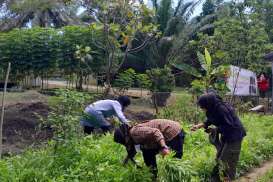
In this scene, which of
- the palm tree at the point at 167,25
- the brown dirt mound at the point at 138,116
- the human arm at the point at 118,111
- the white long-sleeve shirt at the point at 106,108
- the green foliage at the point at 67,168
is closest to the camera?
the green foliage at the point at 67,168

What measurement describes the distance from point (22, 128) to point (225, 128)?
7130 mm

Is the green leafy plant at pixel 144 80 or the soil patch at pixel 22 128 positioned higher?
the green leafy plant at pixel 144 80

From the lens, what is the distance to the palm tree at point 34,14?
3185 centimetres

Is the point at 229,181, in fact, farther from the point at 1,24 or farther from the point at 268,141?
the point at 1,24

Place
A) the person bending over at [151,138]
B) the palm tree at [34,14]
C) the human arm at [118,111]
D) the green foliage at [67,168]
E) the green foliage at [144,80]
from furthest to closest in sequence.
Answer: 1. the palm tree at [34,14]
2. the green foliage at [144,80]
3. the human arm at [118,111]
4. the person bending over at [151,138]
5. the green foliage at [67,168]

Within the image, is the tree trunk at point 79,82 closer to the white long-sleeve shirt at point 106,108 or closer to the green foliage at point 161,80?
the green foliage at point 161,80

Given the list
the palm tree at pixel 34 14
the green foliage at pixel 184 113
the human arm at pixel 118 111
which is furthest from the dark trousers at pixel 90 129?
the palm tree at pixel 34 14

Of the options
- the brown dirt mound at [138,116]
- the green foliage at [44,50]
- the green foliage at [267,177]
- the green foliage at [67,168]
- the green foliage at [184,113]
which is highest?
the green foliage at [44,50]

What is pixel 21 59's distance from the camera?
67.2 ft

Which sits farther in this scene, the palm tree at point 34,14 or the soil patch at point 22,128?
the palm tree at point 34,14

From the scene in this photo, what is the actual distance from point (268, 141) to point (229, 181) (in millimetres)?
3430

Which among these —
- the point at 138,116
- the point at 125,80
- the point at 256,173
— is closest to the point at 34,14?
the point at 125,80

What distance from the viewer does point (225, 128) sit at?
23.3ft

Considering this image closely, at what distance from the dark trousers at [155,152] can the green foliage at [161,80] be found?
1269 centimetres
